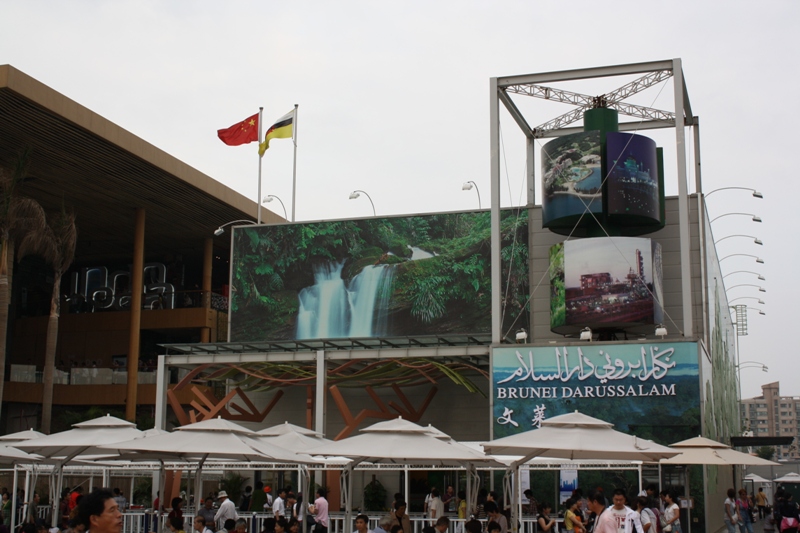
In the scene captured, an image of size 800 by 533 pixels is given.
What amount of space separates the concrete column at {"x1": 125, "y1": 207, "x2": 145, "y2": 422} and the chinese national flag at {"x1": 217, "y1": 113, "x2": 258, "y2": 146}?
18.0 feet

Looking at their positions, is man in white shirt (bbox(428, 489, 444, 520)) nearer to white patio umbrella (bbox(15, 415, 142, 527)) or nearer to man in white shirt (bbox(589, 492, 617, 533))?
white patio umbrella (bbox(15, 415, 142, 527))

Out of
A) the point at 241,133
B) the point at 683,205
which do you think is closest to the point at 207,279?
the point at 241,133

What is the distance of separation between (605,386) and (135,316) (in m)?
26.4

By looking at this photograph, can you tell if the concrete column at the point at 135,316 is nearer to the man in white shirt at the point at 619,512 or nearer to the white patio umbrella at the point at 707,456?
the white patio umbrella at the point at 707,456

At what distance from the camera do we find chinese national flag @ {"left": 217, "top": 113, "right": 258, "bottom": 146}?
43.5 meters

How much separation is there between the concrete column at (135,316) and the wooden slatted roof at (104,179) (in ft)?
4.02

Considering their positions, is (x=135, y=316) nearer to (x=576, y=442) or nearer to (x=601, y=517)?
(x=576, y=442)

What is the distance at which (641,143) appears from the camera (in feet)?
104

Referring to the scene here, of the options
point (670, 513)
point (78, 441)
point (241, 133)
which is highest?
point (241, 133)

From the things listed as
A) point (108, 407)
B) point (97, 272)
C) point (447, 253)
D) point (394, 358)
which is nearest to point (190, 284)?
point (97, 272)

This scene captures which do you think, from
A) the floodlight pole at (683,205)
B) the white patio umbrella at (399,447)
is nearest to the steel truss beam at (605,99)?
the floodlight pole at (683,205)

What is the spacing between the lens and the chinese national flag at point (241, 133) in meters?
A: 43.5

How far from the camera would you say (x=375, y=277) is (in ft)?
121

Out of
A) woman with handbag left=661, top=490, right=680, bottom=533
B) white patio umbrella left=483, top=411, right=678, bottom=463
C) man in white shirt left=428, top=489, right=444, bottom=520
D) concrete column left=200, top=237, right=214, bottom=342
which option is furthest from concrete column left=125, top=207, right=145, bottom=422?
white patio umbrella left=483, top=411, right=678, bottom=463
